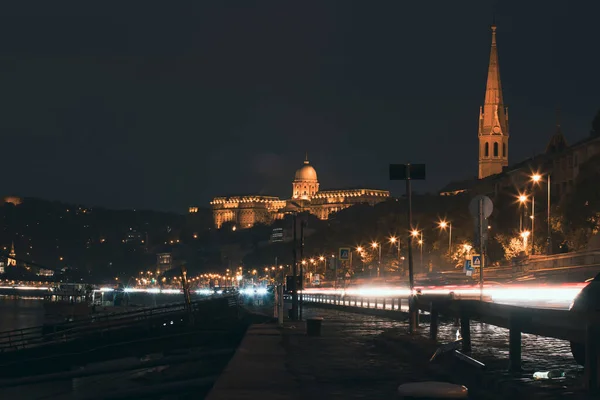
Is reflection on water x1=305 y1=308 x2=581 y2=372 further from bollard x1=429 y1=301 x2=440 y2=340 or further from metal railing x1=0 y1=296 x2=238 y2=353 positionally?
metal railing x1=0 y1=296 x2=238 y2=353

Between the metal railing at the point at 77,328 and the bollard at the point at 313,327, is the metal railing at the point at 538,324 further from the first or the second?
the metal railing at the point at 77,328

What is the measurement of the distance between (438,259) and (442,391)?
127m

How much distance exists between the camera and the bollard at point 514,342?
15.6 m

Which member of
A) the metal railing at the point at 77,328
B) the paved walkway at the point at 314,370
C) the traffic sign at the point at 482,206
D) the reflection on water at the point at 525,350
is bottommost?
the metal railing at the point at 77,328

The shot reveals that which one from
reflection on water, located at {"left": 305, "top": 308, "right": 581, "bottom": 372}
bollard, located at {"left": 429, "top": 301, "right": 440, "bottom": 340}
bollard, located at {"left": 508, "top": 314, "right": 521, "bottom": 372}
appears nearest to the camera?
bollard, located at {"left": 508, "top": 314, "right": 521, "bottom": 372}

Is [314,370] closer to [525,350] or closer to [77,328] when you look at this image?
[525,350]

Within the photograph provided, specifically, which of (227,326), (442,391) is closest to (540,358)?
(442,391)

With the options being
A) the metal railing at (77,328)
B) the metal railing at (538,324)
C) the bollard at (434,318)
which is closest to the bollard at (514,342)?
the metal railing at (538,324)

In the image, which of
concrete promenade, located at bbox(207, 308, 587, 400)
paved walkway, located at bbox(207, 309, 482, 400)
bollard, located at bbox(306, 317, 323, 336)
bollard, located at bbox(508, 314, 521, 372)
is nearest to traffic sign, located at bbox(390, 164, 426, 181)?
concrete promenade, located at bbox(207, 308, 587, 400)

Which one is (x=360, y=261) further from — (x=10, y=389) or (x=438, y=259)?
(x=10, y=389)

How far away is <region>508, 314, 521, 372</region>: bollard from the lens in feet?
51.0

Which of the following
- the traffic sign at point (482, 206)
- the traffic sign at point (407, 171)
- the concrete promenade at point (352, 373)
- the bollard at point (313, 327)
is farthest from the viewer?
the bollard at point (313, 327)

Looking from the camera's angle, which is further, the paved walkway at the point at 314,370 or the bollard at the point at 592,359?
the paved walkway at the point at 314,370

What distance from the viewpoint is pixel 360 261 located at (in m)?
173
